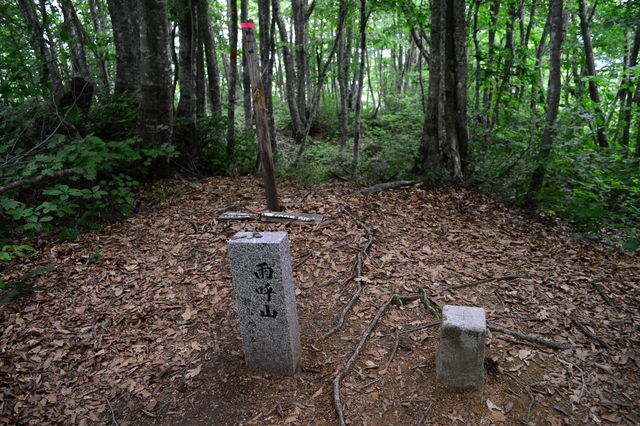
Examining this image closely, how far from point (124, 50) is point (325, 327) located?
906 centimetres

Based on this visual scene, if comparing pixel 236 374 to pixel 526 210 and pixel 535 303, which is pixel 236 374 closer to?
pixel 535 303

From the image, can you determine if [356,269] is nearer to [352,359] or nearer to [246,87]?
[352,359]

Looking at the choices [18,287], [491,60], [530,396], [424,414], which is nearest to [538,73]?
[491,60]

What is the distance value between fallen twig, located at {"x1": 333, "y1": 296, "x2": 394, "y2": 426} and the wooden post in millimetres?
2810

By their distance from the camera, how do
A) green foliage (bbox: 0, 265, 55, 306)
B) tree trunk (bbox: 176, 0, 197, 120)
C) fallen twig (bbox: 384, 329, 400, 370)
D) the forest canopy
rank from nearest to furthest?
1. fallen twig (bbox: 384, 329, 400, 370)
2. green foliage (bbox: 0, 265, 55, 306)
3. the forest canopy
4. tree trunk (bbox: 176, 0, 197, 120)

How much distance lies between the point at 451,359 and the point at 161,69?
23.0 ft

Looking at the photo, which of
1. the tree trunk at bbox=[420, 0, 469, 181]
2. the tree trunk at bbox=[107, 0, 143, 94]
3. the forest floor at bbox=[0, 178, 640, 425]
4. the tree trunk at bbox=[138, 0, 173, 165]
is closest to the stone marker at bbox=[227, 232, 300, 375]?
→ the forest floor at bbox=[0, 178, 640, 425]

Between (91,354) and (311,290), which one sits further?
(311,290)

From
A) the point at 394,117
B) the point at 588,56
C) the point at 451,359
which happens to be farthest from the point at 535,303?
the point at 394,117

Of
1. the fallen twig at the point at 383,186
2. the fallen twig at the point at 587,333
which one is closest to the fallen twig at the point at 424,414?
the fallen twig at the point at 587,333

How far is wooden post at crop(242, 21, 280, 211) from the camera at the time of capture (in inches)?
210

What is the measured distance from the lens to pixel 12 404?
336 centimetres

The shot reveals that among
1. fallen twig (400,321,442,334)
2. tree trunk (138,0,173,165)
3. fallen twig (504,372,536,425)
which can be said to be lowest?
fallen twig (504,372,536,425)

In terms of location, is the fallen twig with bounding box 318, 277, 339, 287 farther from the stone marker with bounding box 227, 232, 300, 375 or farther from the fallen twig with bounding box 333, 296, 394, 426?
the stone marker with bounding box 227, 232, 300, 375
